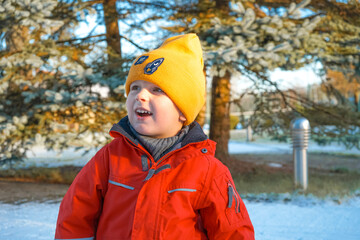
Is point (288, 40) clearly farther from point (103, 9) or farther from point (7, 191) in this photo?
point (7, 191)

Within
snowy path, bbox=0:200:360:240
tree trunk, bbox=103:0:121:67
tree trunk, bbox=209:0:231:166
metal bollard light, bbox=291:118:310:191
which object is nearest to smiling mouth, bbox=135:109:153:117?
snowy path, bbox=0:200:360:240

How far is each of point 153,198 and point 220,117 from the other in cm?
525

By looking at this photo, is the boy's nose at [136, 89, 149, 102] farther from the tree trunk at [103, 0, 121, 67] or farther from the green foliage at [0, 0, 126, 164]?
the tree trunk at [103, 0, 121, 67]

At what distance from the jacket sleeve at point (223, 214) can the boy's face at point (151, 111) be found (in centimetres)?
36

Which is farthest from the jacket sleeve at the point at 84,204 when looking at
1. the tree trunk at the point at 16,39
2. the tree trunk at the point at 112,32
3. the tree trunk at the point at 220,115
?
the tree trunk at the point at 220,115

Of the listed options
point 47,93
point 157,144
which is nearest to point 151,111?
point 157,144

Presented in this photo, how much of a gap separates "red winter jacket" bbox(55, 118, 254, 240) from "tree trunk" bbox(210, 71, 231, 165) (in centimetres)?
485

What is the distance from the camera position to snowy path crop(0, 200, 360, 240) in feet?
9.67

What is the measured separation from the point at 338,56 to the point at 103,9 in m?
3.91

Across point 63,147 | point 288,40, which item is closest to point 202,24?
point 288,40

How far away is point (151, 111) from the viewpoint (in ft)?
5.43

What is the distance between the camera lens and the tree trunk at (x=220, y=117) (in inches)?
256

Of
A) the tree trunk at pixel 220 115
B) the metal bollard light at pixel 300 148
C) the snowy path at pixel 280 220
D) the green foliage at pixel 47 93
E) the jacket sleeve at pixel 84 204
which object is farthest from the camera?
the tree trunk at pixel 220 115

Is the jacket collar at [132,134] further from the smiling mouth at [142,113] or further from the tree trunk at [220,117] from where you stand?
the tree trunk at [220,117]
